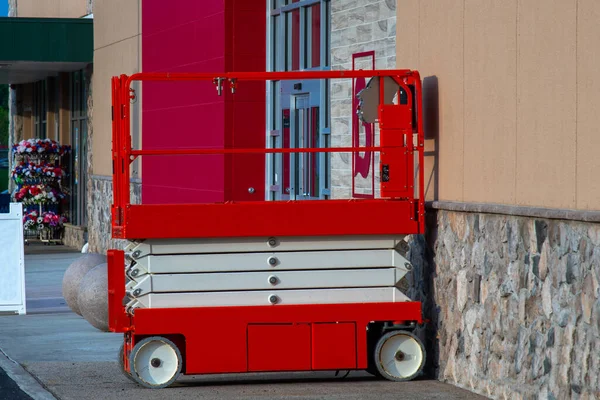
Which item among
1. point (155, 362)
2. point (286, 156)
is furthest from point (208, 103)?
point (155, 362)

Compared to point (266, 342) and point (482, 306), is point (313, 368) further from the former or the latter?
point (482, 306)

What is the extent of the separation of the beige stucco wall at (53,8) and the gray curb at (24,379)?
17148 millimetres

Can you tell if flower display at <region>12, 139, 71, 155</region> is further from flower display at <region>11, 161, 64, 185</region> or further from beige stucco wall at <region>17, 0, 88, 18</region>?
beige stucco wall at <region>17, 0, 88, 18</region>

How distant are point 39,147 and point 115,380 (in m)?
18.4

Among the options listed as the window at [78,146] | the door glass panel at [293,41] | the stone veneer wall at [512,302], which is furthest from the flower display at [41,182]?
the stone veneer wall at [512,302]

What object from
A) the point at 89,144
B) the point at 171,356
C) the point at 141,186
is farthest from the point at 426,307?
the point at 89,144

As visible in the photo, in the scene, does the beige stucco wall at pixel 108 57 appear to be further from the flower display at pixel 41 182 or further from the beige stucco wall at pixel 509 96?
the beige stucco wall at pixel 509 96

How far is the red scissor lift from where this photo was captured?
980 centimetres

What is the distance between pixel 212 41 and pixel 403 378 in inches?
289

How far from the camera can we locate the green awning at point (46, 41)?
25.3 meters

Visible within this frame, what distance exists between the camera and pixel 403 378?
33.3 ft

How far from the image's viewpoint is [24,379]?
411 inches

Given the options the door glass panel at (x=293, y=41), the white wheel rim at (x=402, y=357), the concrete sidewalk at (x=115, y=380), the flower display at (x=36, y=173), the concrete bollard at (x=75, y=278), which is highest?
the door glass panel at (x=293, y=41)

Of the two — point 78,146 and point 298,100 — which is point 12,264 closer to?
point 298,100
